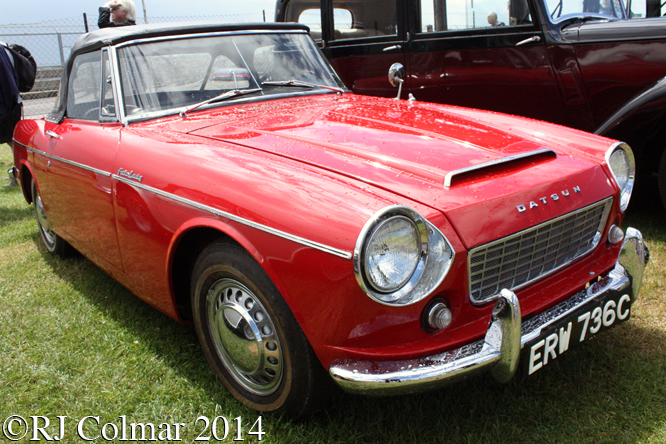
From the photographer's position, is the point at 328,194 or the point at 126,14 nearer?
the point at 328,194

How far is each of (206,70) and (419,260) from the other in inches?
70.0

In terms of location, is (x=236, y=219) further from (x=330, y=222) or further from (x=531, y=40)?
(x=531, y=40)

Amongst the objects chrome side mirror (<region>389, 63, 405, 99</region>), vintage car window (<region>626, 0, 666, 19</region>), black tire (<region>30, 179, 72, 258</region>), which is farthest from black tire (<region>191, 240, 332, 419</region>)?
vintage car window (<region>626, 0, 666, 19</region>)

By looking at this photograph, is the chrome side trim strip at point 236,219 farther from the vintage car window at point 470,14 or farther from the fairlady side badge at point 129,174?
the vintage car window at point 470,14

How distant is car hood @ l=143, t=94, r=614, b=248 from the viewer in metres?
1.75

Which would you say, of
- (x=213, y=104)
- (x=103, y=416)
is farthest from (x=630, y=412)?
(x=213, y=104)

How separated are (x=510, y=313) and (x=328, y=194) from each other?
64cm

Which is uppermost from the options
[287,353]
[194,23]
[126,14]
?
[126,14]

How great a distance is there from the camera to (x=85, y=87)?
3.11 meters

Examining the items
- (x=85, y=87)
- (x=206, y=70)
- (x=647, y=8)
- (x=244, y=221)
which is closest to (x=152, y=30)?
(x=206, y=70)

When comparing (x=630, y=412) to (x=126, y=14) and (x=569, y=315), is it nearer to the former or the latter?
(x=569, y=315)

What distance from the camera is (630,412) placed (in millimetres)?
1985

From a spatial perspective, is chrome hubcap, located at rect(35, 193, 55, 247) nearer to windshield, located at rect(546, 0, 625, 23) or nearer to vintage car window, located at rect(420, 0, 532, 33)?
vintage car window, located at rect(420, 0, 532, 33)

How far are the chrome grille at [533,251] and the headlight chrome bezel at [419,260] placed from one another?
11 centimetres
